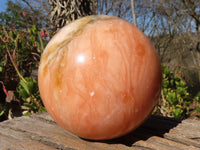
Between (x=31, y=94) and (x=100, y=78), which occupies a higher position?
(x=100, y=78)

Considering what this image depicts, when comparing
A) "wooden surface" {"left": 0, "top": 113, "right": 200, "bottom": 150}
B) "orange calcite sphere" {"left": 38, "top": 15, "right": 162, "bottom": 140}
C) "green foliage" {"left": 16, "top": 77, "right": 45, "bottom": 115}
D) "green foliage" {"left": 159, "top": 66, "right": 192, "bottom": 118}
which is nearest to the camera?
"orange calcite sphere" {"left": 38, "top": 15, "right": 162, "bottom": 140}

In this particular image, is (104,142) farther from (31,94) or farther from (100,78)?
(31,94)

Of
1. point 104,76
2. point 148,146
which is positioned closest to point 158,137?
point 148,146

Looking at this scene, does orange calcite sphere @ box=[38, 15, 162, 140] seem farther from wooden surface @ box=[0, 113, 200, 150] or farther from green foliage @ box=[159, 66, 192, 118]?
green foliage @ box=[159, 66, 192, 118]

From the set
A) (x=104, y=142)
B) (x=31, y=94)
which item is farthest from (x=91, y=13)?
(x=104, y=142)

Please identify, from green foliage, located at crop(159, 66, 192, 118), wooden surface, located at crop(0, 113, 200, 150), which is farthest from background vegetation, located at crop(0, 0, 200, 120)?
wooden surface, located at crop(0, 113, 200, 150)

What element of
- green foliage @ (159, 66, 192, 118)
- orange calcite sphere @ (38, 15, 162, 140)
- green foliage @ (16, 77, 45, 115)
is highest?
orange calcite sphere @ (38, 15, 162, 140)
